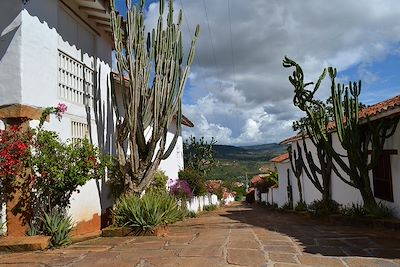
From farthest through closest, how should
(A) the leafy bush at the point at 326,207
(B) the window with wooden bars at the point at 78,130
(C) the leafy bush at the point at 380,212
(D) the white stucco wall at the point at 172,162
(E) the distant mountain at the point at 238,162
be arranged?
(E) the distant mountain at the point at 238,162 < (D) the white stucco wall at the point at 172,162 < (A) the leafy bush at the point at 326,207 < (C) the leafy bush at the point at 380,212 < (B) the window with wooden bars at the point at 78,130

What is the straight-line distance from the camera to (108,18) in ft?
34.1

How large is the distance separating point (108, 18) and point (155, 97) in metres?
2.50

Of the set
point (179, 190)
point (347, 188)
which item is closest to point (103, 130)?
point (347, 188)

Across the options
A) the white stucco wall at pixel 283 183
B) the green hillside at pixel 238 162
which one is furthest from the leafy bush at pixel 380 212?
the green hillside at pixel 238 162

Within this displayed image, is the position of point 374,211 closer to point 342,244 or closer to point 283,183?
point 342,244

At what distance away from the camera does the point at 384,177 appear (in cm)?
1103

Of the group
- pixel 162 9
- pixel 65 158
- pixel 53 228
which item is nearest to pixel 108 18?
pixel 162 9

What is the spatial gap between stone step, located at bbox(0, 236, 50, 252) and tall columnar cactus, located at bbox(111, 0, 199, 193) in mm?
3282

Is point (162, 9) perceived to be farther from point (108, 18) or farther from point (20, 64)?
point (20, 64)

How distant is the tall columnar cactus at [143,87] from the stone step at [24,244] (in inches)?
129

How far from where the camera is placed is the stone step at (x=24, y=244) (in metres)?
6.35

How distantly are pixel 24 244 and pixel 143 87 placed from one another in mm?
4558

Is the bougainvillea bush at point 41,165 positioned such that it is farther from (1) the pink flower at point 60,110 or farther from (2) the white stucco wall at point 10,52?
(2) the white stucco wall at point 10,52

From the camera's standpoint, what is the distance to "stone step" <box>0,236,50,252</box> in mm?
6348
